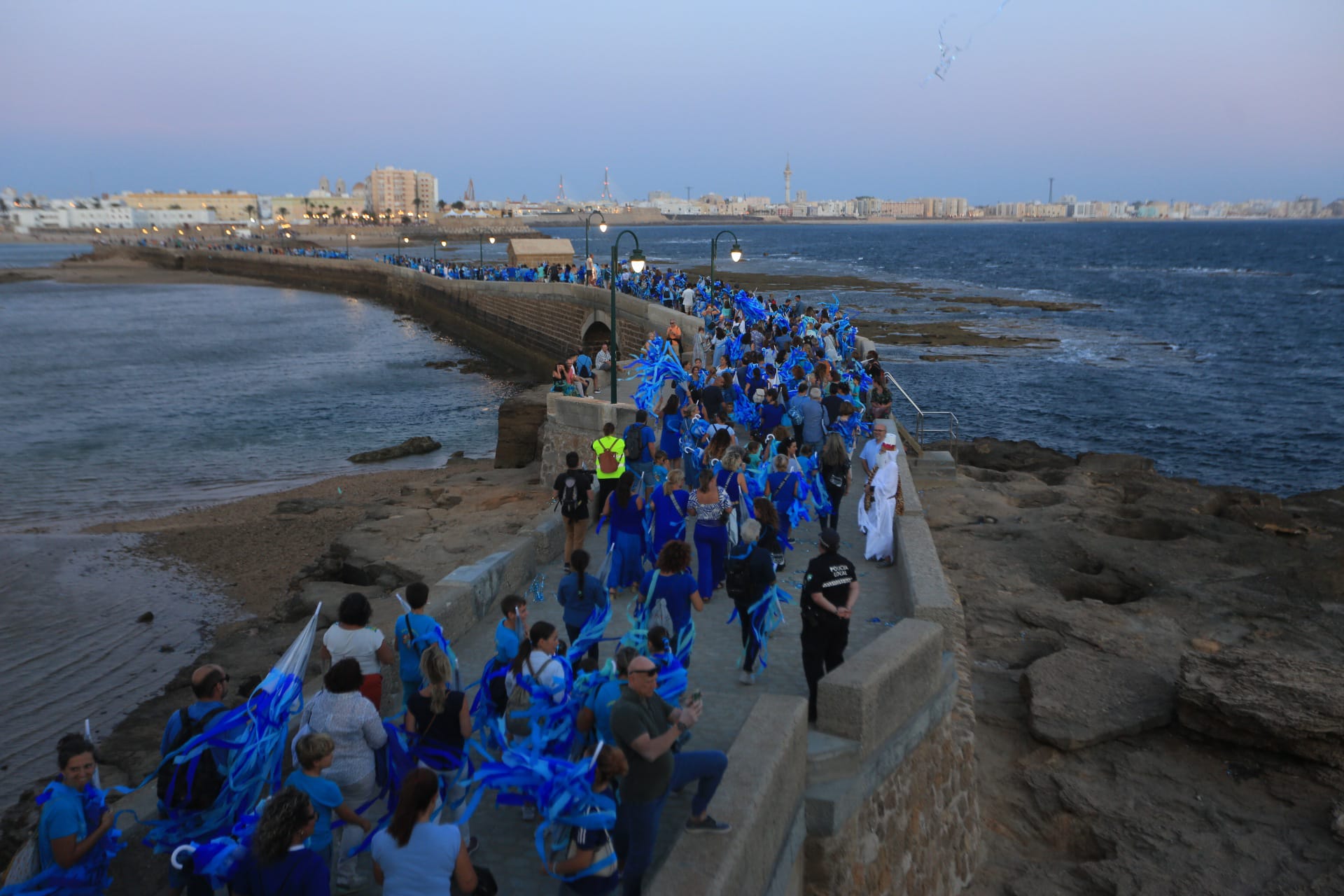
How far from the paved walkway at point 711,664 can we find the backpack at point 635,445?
1.15 metres

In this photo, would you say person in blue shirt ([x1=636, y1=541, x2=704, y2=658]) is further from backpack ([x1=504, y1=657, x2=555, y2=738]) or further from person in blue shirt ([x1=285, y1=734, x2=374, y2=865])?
person in blue shirt ([x1=285, y1=734, x2=374, y2=865])

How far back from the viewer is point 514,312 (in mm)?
45656

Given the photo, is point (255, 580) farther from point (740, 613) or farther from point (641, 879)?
point (641, 879)

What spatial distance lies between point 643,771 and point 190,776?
2.42 meters

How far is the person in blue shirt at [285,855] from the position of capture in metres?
4.08

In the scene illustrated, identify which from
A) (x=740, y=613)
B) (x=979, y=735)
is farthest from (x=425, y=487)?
(x=740, y=613)

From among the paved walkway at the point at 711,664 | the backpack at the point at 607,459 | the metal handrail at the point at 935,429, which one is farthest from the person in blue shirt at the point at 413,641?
the metal handrail at the point at 935,429

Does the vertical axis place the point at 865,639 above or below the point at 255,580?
above

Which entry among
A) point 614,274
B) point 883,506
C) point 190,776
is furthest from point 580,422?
point 190,776

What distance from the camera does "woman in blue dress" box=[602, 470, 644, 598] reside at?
8.80 m

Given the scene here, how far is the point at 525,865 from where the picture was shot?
5.48 metres

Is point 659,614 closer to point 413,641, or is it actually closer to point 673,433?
point 413,641

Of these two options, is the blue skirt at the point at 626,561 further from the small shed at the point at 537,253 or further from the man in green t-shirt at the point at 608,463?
the small shed at the point at 537,253

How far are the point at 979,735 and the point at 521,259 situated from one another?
176 ft
